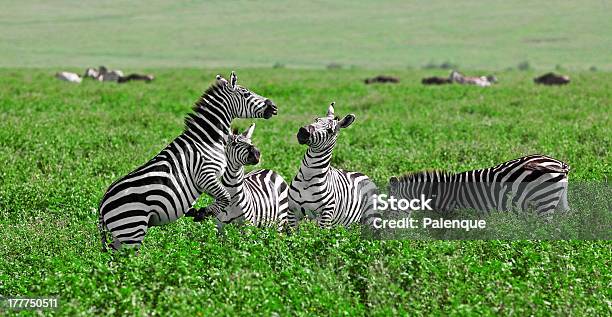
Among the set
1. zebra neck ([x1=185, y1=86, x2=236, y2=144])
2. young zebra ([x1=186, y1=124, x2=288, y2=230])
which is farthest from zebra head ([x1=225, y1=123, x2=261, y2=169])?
zebra neck ([x1=185, y1=86, x2=236, y2=144])

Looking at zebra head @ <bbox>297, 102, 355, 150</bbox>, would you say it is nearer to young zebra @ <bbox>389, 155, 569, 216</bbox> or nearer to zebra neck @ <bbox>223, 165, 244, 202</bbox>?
zebra neck @ <bbox>223, 165, 244, 202</bbox>

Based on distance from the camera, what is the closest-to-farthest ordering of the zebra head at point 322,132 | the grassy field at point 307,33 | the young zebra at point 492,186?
the zebra head at point 322,132, the young zebra at point 492,186, the grassy field at point 307,33

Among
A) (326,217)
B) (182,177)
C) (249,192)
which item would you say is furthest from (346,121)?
(182,177)

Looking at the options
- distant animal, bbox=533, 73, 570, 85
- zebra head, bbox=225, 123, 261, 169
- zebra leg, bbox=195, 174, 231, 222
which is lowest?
distant animal, bbox=533, 73, 570, 85

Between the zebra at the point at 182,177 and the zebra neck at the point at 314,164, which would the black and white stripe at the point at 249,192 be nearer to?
the zebra at the point at 182,177

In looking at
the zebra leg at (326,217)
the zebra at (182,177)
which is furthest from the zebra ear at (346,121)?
the zebra leg at (326,217)

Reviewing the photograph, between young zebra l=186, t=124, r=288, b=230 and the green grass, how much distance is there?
52 centimetres

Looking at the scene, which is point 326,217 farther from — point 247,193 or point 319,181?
point 247,193

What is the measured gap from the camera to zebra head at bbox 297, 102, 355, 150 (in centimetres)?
1022

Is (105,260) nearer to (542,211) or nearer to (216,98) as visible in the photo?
(216,98)

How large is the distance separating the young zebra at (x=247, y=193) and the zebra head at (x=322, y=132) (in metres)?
0.56

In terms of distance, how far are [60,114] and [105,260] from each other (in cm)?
1401

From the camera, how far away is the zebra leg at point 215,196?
10.0 meters

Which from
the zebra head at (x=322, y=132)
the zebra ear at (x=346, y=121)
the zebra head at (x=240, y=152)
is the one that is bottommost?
the zebra head at (x=240, y=152)
